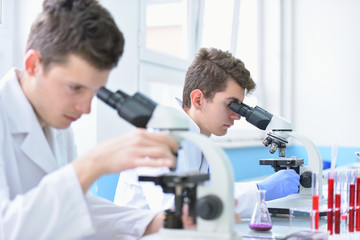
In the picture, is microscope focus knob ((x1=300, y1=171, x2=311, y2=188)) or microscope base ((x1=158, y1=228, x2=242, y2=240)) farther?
microscope focus knob ((x1=300, y1=171, x2=311, y2=188))

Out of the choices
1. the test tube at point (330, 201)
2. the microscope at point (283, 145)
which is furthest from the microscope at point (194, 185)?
the microscope at point (283, 145)

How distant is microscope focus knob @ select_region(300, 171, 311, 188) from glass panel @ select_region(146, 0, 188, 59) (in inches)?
64.5

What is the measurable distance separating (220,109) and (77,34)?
1350mm

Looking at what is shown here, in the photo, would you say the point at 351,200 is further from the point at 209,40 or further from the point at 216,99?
the point at 209,40

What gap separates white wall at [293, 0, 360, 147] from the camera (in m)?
5.38

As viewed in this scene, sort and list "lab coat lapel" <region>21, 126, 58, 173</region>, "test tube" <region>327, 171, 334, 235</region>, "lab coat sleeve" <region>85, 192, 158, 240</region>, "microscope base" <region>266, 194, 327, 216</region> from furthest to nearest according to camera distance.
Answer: "microscope base" <region>266, 194, 327, 216</region> < "test tube" <region>327, 171, 334, 235</region> < "lab coat sleeve" <region>85, 192, 158, 240</region> < "lab coat lapel" <region>21, 126, 58, 173</region>

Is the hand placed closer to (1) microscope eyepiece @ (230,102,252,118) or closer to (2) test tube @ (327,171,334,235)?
(2) test tube @ (327,171,334,235)

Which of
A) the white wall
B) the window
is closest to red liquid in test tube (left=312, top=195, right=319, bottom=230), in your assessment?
the window

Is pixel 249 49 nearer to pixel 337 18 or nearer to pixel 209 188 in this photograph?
pixel 337 18

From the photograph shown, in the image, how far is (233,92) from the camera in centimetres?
254

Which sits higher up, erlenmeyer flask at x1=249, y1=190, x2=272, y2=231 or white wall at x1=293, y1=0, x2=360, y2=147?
white wall at x1=293, y1=0, x2=360, y2=147

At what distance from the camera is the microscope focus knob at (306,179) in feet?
7.57

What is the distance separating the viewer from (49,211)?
1142mm

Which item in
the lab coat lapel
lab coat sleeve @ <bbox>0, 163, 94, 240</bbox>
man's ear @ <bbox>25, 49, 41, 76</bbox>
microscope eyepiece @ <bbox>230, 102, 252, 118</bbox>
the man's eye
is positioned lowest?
lab coat sleeve @ <bbox>0, 163, 94, 240</bbox>
